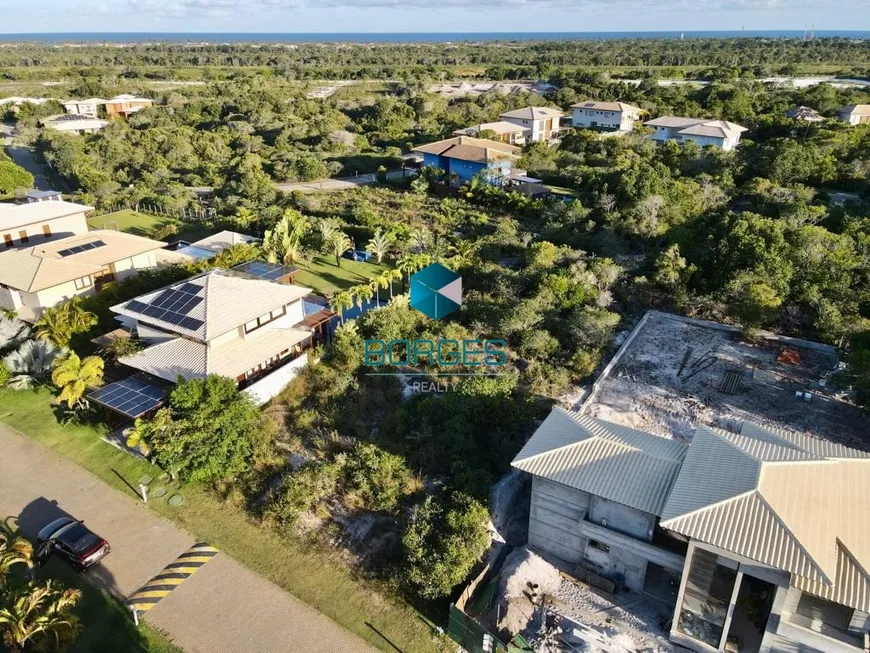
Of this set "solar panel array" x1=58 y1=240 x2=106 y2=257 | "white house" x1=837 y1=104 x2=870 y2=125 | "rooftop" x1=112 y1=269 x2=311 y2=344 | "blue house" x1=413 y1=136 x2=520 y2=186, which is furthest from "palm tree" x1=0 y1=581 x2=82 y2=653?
"white house" x1=837 y1=104 x2=870 y2=125

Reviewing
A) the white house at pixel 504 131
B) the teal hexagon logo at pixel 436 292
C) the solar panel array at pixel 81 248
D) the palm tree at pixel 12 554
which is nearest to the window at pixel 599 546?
the palm tree at pixel 12 554

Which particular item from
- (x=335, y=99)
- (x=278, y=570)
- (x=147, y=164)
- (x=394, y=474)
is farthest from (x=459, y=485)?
(x=335, y=99)

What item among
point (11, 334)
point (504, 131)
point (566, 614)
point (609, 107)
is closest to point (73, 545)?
point (11, 334)

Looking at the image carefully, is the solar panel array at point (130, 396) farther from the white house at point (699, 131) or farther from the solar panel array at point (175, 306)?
the white house at point (699, 131)

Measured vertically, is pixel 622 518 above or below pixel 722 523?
below

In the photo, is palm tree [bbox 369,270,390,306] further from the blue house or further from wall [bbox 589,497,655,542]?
the blue house

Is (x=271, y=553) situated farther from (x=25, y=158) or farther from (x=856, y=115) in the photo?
(x=856, y=115)
